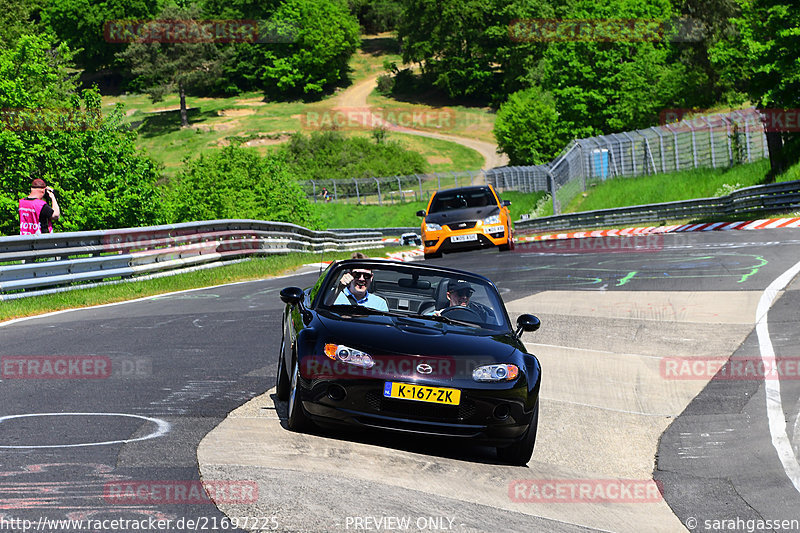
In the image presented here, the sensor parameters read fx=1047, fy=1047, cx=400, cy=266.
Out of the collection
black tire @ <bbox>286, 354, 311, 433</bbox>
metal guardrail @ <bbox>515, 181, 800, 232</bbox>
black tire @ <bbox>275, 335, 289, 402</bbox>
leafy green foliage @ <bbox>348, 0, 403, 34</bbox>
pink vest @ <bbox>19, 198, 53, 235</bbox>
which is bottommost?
metal guardrail @ <bbox>515, 181, 800, 232</bbox>

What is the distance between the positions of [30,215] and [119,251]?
7.93ft

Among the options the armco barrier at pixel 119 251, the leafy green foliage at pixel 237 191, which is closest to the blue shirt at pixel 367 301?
the armco barrier at pixel 119 251

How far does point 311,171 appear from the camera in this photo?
300 feet

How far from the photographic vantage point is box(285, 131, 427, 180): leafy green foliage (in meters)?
91.0

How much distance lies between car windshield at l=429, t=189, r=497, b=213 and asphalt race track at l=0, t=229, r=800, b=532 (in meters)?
9.96

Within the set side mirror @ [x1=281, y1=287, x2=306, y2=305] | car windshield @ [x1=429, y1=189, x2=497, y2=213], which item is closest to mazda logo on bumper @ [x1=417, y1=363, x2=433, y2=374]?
side mirror @ [x1=281, y1=287, x2=306, y2=305]

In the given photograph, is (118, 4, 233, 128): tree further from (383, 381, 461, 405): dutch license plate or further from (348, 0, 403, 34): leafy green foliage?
(383, 381, 461, 405): dutch license plate

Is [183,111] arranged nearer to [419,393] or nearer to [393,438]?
[393,438]

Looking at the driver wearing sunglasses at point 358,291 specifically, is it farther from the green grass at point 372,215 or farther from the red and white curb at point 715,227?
the green grass at point 372,215

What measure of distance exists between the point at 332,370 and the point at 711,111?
205ft

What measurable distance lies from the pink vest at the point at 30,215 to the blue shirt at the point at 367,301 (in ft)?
36.8

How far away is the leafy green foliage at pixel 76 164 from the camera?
3250cm

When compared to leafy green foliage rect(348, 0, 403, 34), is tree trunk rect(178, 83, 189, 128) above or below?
below

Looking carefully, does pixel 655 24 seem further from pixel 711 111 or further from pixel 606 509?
pixel 606 509
